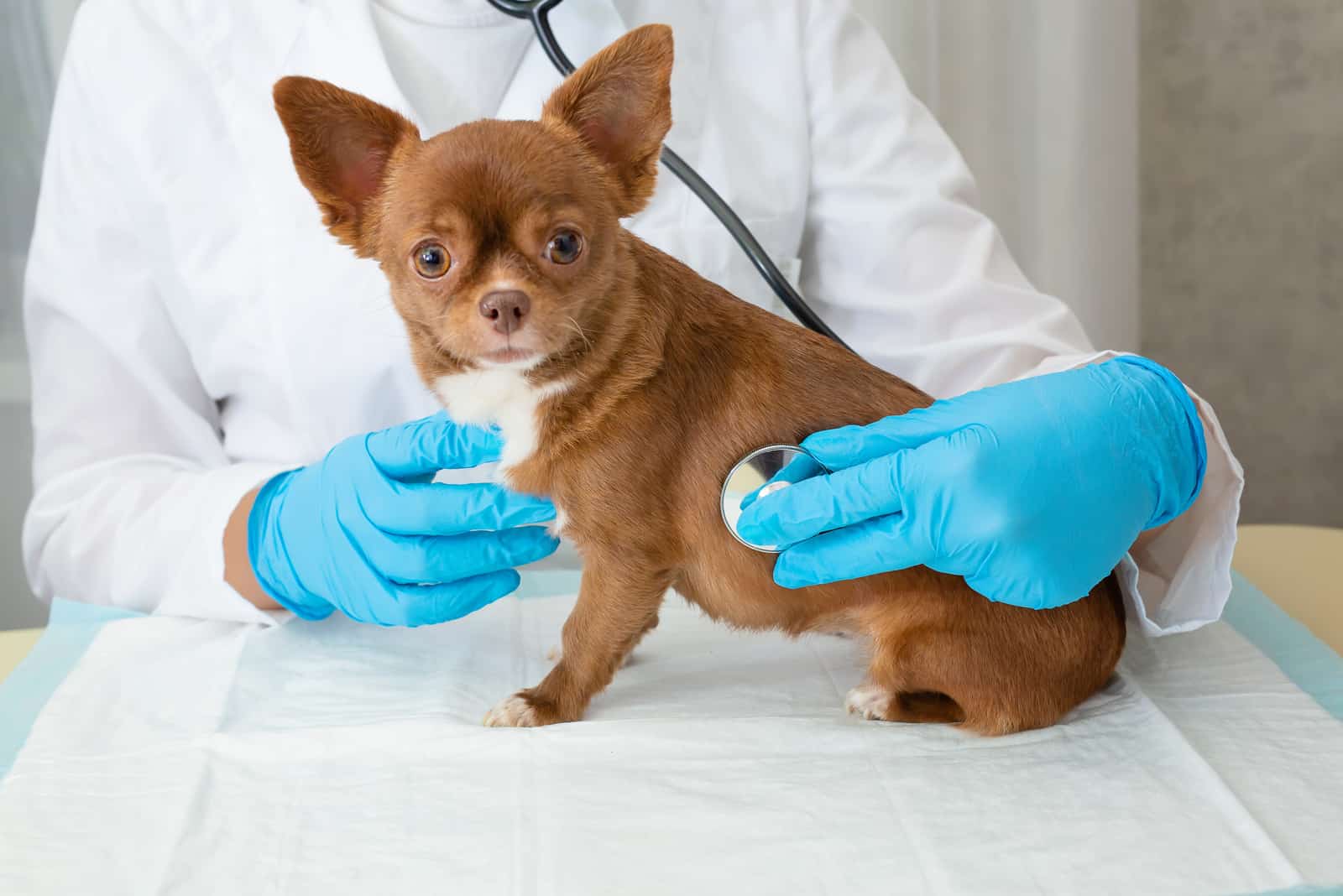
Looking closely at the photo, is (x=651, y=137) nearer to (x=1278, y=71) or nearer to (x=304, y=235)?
(x=304, y=235)

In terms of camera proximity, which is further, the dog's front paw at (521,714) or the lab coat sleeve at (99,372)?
the lab coat sleeve at (99,372)

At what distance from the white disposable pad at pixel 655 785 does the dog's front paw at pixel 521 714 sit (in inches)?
0.9

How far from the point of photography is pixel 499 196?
35.8 inches

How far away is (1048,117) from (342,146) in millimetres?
1625

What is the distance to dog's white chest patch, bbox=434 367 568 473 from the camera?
1.04 m

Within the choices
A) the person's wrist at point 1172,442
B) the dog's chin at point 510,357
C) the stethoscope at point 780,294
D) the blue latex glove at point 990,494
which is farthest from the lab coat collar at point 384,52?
the person's wrist at point 1172,442

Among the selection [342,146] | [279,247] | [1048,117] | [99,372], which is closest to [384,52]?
[279,247]

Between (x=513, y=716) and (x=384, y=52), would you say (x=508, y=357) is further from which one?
(x=384, y=52)

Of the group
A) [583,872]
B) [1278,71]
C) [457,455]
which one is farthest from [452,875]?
[1278,71]

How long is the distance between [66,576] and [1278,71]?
2.45 m

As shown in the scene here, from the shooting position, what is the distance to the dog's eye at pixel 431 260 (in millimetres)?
939

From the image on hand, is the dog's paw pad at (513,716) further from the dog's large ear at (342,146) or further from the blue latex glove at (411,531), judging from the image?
the dog's large ear at (342,146)

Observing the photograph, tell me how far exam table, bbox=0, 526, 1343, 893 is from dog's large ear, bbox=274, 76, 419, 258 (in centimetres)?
46

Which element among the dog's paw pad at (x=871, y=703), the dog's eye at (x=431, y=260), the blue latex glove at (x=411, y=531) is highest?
the dog's eye at (x=431, y=260)
